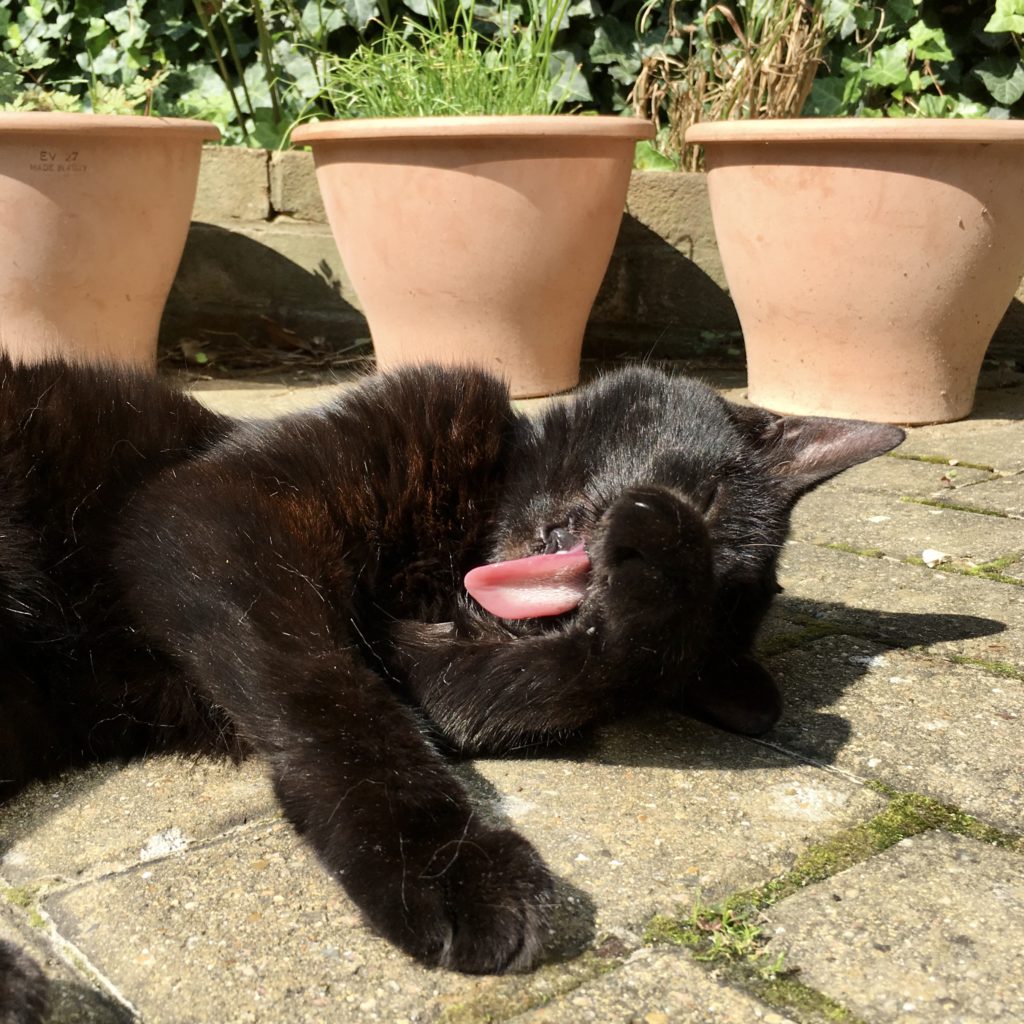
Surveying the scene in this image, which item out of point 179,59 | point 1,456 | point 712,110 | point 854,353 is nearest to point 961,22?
point 712,110

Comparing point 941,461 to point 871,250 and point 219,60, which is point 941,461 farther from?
point 219,60

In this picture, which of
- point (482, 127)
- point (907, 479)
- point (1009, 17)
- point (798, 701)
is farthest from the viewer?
point (1009, 17)

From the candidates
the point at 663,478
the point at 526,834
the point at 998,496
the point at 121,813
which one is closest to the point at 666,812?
the point at 526,834

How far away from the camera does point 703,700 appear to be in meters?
1.79

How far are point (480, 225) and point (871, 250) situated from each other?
4.25ft

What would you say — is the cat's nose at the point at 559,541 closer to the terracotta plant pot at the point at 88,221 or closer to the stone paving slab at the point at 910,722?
the stone paving slab at the point at 910,722

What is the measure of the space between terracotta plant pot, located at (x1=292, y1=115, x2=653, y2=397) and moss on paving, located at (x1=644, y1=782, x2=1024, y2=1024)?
110 inches

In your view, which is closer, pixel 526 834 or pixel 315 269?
pixel 526 834

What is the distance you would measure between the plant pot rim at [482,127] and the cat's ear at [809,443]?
2128mm

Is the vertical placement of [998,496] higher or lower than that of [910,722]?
lower

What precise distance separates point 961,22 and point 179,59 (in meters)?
3.80

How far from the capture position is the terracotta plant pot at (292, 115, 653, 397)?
395cm

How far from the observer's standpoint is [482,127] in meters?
3.86

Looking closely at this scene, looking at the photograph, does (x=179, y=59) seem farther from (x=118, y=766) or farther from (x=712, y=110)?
(x=118, y=766)
